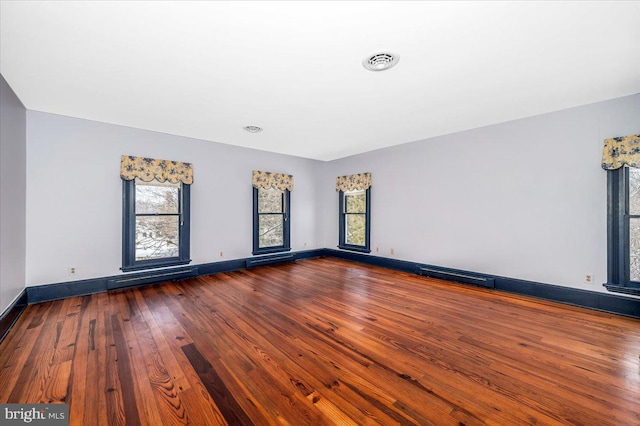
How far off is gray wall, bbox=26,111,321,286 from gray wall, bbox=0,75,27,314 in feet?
0.50

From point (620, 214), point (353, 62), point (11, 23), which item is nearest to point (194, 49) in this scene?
point (11, 23)

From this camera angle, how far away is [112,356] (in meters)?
2.17

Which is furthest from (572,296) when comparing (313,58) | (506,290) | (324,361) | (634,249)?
(313,58)

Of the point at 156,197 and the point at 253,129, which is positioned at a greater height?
the point at 253,129

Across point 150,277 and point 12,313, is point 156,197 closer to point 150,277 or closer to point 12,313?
point 150,277

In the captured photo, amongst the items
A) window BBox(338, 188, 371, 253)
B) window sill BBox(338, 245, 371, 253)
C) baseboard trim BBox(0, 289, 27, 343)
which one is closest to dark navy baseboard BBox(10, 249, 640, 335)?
baseboard trim BBox(0, 289, 27, 343)

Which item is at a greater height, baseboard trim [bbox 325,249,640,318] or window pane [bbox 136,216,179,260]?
window pane [bbox 136,216,179,260]

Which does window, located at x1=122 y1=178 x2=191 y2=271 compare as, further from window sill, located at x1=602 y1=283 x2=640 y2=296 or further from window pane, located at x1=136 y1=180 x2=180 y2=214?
window sill, located at x1=602 y1=283 x2=640 y2=296

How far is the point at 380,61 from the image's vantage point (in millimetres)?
2324

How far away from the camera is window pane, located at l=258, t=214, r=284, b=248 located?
5.89m

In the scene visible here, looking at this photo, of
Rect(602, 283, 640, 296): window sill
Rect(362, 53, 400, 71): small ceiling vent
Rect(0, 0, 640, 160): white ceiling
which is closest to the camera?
Rect(0, 0, 640, 160): white ceiling

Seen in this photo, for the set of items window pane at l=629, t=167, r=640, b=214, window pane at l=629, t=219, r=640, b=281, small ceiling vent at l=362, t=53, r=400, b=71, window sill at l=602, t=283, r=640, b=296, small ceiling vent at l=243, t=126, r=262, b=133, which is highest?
small ceiling vent at l=243, t=126, r=262, b=133

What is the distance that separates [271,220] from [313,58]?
13.8 feet

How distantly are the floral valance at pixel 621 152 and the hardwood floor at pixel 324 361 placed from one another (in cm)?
179
